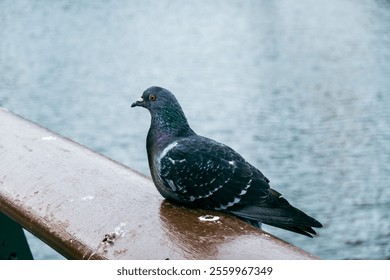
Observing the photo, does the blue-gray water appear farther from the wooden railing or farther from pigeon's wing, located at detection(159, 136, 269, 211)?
the wooden railing

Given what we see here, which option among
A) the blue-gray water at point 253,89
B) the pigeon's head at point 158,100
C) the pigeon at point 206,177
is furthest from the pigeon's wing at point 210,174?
the blue-gray water at point 253,89

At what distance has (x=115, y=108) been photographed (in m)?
9.14

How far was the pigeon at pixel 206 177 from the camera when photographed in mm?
1738

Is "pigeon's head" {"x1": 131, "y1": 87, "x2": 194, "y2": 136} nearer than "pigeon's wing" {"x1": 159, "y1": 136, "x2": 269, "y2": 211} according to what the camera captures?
No

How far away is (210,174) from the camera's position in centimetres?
186

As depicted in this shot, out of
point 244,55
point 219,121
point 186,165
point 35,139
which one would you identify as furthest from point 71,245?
point 244,55

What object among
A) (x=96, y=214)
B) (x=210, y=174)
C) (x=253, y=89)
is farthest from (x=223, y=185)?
(x=253, y=89)

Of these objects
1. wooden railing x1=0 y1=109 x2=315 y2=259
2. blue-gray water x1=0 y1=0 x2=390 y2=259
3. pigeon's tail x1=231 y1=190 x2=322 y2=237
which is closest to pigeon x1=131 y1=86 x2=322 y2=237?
pigeon's tail x1=231 y1=190 x2=322 y2=237

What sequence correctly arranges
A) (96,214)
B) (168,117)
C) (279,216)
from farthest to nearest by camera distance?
1. (168,117)
2. (279,216)
3. (96,214)

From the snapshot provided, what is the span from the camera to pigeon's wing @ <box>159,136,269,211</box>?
5.82 feet

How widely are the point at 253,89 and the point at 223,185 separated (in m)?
8.62

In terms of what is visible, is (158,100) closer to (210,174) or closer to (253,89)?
(210,174)

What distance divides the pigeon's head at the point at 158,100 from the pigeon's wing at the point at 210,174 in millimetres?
145

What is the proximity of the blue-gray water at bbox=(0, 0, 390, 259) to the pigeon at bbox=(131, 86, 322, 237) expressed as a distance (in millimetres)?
3148
